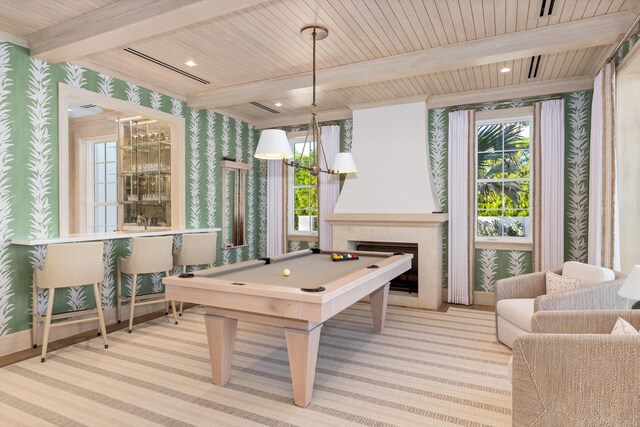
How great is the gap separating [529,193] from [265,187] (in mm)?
4029

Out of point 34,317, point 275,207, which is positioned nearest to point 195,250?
point 34,317

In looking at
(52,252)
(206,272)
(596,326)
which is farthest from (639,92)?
(52,252)

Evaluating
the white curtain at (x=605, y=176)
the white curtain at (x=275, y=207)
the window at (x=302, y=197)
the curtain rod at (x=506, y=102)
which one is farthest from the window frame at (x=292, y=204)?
the white curtain at (x=605, y=176)

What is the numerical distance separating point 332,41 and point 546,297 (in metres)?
2.76

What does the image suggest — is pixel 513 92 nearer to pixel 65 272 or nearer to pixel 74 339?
pixel 65 272

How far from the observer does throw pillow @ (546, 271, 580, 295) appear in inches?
123

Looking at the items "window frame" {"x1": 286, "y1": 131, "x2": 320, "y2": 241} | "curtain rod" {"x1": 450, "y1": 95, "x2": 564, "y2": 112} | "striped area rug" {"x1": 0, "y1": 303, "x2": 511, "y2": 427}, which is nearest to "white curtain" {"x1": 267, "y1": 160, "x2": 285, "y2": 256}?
"window frame" {"x1": 286, "y1": 131, "x2": 320, "y2": 241}

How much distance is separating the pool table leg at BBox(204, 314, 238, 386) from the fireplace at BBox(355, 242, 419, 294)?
9.94 feet

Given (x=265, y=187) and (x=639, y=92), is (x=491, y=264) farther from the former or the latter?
(x=265, y=187)

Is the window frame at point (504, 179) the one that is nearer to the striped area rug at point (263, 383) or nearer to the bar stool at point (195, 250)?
the striped area rug at point (263, 383)

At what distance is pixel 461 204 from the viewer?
16.6 ft

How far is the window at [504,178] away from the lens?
196 inches

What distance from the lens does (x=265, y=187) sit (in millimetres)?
6566

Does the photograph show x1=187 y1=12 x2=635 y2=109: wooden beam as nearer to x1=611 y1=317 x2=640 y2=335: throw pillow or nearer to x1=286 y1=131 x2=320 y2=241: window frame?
x1=286 y1=131 x2=320 y2=241: window frame
